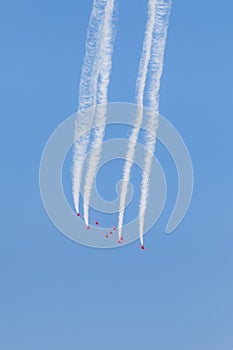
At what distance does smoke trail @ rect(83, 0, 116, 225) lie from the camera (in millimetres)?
2520

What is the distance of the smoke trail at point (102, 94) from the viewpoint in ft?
8.27

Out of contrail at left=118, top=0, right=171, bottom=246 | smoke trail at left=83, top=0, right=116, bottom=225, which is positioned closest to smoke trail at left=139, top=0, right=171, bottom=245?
contrail at left=118, top=0, right=171, bottom=246

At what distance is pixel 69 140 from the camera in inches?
100

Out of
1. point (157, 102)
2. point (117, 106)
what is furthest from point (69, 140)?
point (157, 102)

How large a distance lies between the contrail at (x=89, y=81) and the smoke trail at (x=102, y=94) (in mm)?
21

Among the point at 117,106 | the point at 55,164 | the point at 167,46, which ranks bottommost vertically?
the point at 55,164

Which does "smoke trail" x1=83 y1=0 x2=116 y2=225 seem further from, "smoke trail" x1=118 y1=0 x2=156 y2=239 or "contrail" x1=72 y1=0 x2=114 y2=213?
"smoke trail" x1=118 y1=0 x2=156 y2=239

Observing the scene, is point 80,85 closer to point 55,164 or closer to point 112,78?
point 112,78

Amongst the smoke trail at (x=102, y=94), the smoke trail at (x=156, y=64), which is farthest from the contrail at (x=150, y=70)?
the smoke trail at (x=102, y=94)

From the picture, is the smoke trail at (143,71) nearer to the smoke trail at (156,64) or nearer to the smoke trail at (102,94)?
the smoke trail at (156,64)

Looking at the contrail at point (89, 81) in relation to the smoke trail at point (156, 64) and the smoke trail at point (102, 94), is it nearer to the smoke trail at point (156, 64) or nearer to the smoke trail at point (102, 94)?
the smoke trail at point (102, 94)

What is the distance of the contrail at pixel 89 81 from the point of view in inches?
99.0

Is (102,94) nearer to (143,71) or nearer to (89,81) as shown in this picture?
(89,81)

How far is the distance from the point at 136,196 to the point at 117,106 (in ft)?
1.56
